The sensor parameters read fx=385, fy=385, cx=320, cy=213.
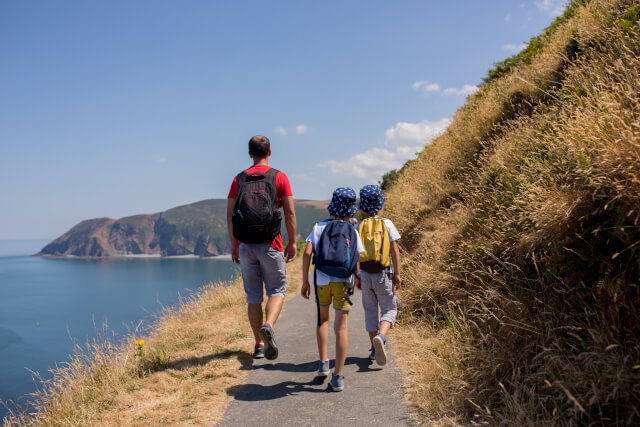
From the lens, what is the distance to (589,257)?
296cm

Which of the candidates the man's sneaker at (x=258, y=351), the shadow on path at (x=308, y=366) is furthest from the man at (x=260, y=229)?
the shadow on path at (x=308, y=366)

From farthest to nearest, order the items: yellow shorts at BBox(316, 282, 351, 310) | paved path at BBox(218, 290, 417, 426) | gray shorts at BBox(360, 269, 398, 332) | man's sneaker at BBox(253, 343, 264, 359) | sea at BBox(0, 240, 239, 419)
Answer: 1. sea at BBox(0, 240, 239, 419)
2. man's sneaker at BBox(253, 343, 264, 359)
3. gray shorts at BBox(360, 269, 398, 332)
4. yellow shorts at BBox(316, 282, 351, 310)
5. paved path at BBox(218, 290, 417, 426)

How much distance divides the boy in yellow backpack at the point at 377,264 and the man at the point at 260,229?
889mm

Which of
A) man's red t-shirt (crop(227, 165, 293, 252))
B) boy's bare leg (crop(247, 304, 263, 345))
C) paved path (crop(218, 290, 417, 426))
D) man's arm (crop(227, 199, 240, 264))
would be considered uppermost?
man's red t-shirt (crop(227, 165, 293, 252))

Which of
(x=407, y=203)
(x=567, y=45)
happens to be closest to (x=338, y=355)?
(x=407, y=203)

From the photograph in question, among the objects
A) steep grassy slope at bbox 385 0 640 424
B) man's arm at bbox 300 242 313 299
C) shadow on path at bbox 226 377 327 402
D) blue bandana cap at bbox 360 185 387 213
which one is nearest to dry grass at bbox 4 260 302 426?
shadow on path at bbox 226 377 327 402

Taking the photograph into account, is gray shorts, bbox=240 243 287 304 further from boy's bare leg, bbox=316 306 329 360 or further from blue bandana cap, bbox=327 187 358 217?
blue bandana cap, bbox=327 187 358 217

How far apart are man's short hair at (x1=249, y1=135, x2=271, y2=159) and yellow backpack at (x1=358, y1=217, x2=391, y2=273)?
1.54m

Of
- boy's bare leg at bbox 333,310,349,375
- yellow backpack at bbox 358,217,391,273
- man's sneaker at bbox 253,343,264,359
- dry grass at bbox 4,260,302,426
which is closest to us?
dry grass at bbox 4,260,302,426

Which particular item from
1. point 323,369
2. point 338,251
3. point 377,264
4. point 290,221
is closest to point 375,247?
point 377,264

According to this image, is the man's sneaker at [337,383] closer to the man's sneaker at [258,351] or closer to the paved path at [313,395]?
the paved path at [313,395]

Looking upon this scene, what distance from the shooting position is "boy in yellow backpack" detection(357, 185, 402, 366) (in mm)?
4445

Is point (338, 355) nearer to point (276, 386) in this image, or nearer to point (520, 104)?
point (276, 386)

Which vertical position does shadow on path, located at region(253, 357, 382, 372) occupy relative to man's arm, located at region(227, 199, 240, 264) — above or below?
below
